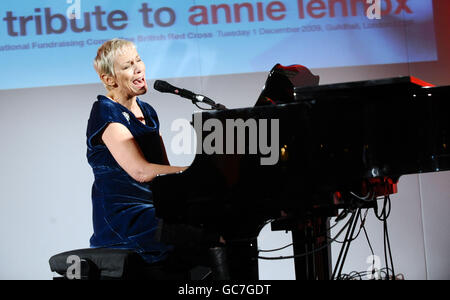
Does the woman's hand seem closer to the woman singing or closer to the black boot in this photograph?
the woman singing

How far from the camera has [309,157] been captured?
2064 mm

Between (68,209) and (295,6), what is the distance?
89.5 inches

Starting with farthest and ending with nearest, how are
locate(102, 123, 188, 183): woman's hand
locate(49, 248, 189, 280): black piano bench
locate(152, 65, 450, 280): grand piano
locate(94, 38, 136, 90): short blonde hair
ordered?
locate(94, 38, 136, 90): short blonde hair, locate(102, 123, 188, 183): woman's hand, locate(49, 248, 189, 280): black piano bench, locate(152, 65, 450, 280): grand piano

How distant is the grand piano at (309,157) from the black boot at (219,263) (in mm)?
31

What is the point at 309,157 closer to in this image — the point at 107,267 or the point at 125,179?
the point at 107,267

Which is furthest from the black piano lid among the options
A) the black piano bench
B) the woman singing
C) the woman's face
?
the woman's face

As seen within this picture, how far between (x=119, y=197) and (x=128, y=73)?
0.67 m

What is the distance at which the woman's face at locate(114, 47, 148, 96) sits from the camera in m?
3.08

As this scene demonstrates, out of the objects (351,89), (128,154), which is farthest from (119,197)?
(351,89)

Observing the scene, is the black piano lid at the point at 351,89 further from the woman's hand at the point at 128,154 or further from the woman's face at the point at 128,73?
the woman's face at the point at 128,73

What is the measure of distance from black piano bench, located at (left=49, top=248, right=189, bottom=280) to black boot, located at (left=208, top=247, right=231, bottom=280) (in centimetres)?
45
